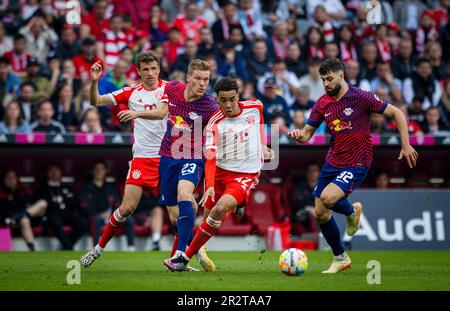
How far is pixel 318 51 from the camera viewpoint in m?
20.3

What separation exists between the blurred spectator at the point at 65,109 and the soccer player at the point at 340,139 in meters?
7.26

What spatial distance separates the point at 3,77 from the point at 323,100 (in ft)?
27.8

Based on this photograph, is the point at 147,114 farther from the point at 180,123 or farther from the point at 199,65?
the point at 199,65

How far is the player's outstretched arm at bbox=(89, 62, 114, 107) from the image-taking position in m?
10.9

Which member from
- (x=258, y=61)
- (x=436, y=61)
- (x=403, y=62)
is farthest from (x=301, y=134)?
(x=436, y=61)

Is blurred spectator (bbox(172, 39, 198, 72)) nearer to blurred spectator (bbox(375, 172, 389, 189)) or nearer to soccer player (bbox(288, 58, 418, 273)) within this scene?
blurred spectator (bbox(375, 172, 389, 189))

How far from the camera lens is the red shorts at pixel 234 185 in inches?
420

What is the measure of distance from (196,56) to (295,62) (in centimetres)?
237

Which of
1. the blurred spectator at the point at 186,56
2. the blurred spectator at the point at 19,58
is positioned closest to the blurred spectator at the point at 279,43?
the blurred spectator at the point at 186,56

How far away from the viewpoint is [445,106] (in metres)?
19.4

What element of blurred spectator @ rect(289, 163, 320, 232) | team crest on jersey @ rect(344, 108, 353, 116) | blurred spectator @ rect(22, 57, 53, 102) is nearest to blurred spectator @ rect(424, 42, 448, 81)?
blurred spectator @ rect(289, 163, 320, 232)

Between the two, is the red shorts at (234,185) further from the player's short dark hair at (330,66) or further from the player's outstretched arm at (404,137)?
the player's outstretched arm at (404,137)
